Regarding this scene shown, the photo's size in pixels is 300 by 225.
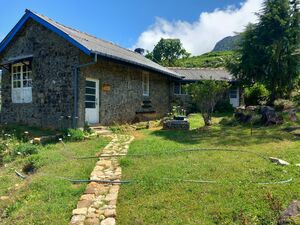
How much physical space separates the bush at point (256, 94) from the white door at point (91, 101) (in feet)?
35.5

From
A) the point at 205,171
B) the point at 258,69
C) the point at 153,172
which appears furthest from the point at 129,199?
the point at 258,69

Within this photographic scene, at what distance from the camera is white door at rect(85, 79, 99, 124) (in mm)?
12430

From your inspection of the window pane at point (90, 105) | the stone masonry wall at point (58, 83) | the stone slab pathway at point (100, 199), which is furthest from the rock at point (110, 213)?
the window pane at point (90, 105)

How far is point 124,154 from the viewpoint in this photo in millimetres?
8062

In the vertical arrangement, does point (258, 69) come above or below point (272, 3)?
below

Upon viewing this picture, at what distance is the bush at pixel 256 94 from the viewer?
19.2m

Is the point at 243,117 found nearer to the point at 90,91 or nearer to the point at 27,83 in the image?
the point at 90,91

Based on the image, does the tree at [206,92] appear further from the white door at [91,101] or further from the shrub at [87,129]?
the shrub at [87,129]

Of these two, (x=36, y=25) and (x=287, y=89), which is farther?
(x=287, y=89)

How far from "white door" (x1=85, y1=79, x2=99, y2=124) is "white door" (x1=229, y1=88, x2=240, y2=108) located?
1308 centimetres

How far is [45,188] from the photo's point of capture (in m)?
5.95

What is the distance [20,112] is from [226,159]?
34.3 feet

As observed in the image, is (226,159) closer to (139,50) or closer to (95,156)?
(95,156)

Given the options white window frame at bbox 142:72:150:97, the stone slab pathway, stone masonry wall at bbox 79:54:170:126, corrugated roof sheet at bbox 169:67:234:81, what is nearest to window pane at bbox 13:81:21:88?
stone masonry wall at bbox 79:54:170:126
